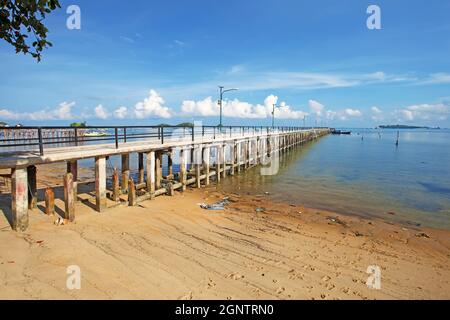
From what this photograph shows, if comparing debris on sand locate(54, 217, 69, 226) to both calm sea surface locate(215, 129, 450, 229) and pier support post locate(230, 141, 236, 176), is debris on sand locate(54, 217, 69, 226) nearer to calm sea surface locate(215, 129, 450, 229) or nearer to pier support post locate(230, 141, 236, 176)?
calm sea surface locate(215, 129, 450, 229)

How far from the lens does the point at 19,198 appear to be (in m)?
7.87

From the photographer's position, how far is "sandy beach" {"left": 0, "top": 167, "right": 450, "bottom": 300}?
5911 mm

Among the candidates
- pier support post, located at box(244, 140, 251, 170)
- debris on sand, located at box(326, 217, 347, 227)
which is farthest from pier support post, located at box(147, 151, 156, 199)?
pier support post, located at box(244, 140, 251, 170)

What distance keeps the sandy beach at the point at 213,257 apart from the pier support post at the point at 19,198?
281 millimetres

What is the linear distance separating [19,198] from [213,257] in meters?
5.30

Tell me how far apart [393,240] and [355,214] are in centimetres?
336

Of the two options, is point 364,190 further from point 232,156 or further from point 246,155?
point 246,155

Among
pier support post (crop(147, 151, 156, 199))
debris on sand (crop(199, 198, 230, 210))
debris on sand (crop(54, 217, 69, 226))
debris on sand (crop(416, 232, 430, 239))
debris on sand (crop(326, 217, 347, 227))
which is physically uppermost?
pier support post (crop(147, 151, 156, 199))

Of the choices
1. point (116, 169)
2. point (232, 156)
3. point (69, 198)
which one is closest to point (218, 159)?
point (232, 156)

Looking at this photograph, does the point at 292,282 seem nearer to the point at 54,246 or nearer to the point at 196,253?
the point at 196,253

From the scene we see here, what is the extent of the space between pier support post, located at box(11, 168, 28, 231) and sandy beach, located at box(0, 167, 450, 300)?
28 cm

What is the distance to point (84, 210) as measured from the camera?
10.7m

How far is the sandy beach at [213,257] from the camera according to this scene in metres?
5.91

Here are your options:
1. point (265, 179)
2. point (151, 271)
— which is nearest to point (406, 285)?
point (151, 271)
